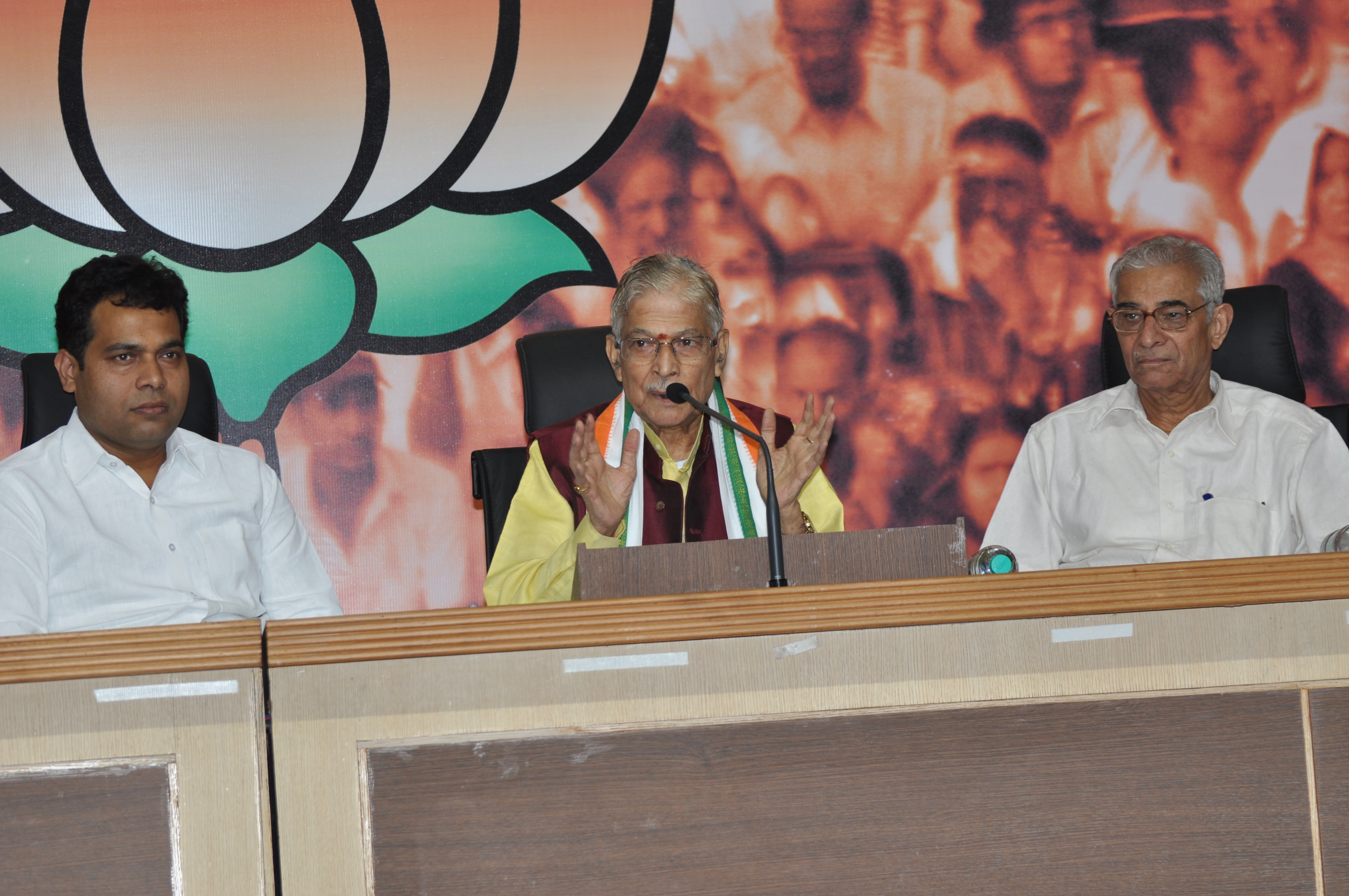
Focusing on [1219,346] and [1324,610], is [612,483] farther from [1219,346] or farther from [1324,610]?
[1219,346]

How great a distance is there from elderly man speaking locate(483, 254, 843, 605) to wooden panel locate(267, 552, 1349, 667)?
71cm

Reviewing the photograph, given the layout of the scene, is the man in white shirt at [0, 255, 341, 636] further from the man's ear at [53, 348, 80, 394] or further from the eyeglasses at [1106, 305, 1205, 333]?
the eyeglasses at [1106, 305, 1205, 333]

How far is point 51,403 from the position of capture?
7.28ft

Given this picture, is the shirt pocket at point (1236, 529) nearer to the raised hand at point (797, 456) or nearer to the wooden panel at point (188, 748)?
the raised hand at point (797, 456)

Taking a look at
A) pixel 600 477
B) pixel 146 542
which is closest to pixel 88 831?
pixel 600 477

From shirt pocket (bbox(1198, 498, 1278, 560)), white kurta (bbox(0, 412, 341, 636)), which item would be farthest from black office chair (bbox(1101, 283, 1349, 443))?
white kurta (bbox(0, 412, 341, 636))

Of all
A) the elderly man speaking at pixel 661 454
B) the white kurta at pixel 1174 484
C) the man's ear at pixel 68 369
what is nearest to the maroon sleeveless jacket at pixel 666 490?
the elderly man speaking at pixel 661 454

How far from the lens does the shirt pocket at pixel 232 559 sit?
6.79 feet

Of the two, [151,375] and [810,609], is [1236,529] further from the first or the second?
[151,375]

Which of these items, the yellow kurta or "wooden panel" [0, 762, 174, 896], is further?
the yellow kurta

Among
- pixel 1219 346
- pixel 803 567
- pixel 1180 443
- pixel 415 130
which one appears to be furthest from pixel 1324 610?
pixel 415 130

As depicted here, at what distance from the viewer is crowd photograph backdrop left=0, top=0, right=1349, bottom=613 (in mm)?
2934

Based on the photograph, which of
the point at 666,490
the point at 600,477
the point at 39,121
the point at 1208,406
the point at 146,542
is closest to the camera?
the point at 600,477

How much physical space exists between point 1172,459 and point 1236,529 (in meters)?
0.18
